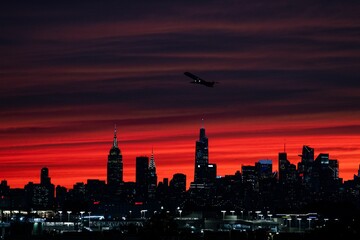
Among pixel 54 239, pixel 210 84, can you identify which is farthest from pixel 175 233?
pixel 210 84

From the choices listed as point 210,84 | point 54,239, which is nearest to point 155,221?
point 54,239

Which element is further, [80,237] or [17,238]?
[80,237]

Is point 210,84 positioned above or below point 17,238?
above

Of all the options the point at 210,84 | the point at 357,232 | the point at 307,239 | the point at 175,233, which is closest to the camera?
the point at 210,84

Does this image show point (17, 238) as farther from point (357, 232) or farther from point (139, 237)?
point (357, 232)

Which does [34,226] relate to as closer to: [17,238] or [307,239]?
[17,238]

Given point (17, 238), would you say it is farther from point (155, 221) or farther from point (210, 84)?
point (210, 84)

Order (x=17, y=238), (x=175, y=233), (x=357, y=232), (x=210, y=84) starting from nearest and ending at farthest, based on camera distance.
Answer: (x=210, y=84) → (x=17, y=238) → (x=175, y=233) → (x=357, y=232)

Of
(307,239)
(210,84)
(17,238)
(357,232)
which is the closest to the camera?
(210,84)

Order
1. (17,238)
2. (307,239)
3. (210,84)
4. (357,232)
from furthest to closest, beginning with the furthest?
1. (307,239)
2. (357,232)
3. (17,238)
4. (210,84)
